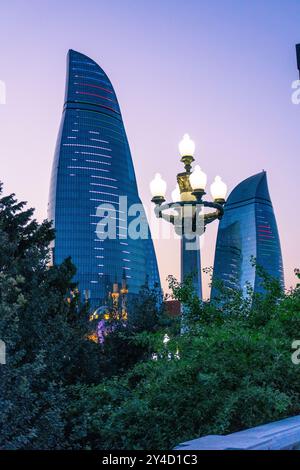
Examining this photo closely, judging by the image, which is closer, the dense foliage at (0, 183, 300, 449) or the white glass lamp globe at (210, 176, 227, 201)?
the dense foliage at (0, 183, 300, 449)

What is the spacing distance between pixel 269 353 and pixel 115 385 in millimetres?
2655

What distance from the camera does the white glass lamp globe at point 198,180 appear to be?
37.8 ft

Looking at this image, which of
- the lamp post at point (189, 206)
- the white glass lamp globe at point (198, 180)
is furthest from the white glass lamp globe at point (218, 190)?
the white glass lamp globe at point (198, 180)

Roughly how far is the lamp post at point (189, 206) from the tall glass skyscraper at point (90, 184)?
144m

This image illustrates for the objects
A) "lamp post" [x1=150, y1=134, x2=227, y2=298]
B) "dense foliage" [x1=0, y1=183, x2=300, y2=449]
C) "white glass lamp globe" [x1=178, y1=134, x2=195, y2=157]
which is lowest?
"dense foliage" [x1=0, y1=183, x2=300, y2=449]

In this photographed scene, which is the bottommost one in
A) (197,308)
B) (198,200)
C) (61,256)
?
(197,308)

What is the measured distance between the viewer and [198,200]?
11.5 m

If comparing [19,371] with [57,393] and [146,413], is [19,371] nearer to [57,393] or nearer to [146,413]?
[57,393]

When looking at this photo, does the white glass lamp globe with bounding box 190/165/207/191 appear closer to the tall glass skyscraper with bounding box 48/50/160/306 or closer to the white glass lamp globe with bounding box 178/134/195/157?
the white glass lamp globe with bounding box 178/134/195/157

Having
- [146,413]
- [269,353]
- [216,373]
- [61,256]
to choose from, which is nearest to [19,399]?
[146,413]

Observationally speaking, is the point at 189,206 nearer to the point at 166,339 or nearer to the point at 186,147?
the point at 186,147

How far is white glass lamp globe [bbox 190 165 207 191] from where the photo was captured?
11.5 metres

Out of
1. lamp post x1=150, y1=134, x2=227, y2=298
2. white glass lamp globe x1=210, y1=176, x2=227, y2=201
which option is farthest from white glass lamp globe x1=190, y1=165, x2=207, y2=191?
white glass lamp globe x1=210, y1=176, x2=227, y2=201

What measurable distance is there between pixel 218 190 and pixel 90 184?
148199 mm
